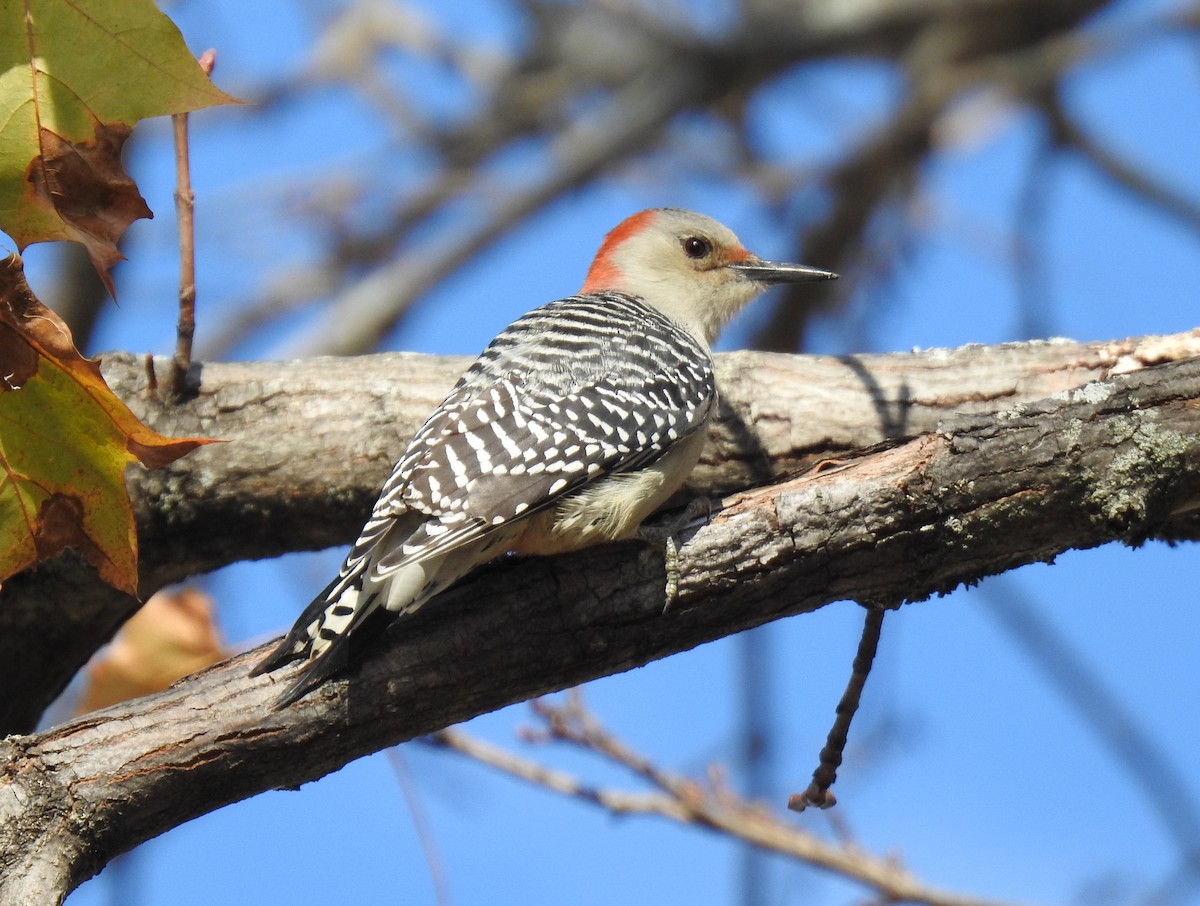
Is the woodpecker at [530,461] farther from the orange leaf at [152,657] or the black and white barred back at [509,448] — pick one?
the orange leaf at [152,657]

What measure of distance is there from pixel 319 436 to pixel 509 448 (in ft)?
3.57

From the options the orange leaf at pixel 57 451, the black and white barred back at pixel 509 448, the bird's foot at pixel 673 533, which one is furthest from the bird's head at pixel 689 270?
the orange leaf at pixel 57 451

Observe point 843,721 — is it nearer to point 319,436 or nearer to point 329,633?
point 329,633

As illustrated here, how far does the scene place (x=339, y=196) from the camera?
886 cm

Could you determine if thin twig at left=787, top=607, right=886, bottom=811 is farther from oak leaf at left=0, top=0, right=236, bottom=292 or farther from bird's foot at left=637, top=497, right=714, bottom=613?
oak leaf at left=0, top=0, right=236, bottom=292

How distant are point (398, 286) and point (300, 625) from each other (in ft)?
14.7

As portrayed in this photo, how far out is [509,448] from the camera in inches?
157

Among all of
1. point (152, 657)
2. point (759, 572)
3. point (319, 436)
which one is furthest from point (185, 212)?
point (759, 572)

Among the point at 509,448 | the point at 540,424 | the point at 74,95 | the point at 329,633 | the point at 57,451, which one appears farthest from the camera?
the point at 540,424

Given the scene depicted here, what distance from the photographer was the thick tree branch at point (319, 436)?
470 centimetres

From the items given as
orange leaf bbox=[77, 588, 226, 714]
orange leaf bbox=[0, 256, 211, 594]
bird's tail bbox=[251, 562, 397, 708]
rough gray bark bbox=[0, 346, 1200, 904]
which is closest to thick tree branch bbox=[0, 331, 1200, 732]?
orange leaf bbox=[77, 588, 226, 714]

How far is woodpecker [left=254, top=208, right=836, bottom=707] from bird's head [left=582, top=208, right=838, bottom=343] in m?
0.40

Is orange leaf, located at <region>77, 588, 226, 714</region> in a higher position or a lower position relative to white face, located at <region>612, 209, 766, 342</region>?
lower

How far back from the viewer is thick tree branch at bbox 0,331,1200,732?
470 centimetres
